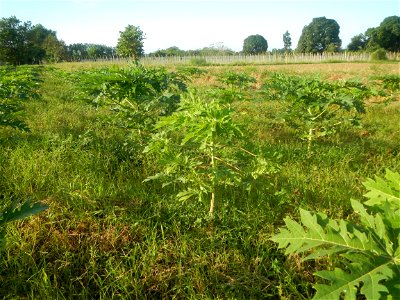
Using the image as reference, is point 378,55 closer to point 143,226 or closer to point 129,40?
point 129,40

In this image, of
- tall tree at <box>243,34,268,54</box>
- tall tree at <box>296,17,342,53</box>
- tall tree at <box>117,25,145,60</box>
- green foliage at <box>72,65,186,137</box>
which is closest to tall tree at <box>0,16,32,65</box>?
tall tree at <box>117,25,145,60</box>

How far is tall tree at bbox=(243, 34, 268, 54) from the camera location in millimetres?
105938

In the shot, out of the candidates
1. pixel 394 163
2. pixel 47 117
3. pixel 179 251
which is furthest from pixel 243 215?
pixel 47 117

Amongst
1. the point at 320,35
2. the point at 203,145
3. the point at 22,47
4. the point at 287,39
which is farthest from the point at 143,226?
the point at 287,39

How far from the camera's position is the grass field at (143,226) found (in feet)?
6.65

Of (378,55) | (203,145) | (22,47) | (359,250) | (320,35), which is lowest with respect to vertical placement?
(359,250)

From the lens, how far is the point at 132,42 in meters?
41.8

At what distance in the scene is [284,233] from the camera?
1.49m

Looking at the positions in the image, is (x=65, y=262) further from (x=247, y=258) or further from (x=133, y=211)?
(x=247, y=258)

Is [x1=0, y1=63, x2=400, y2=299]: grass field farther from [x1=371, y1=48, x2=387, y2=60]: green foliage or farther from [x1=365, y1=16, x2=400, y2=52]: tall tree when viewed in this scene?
[x1=365, y1=16, x2=400, y2=52]: tall tree

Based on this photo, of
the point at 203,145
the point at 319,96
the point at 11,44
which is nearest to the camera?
the point at 203,145

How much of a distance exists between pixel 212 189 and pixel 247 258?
0.65 metres

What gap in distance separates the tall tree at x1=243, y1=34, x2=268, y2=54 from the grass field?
356 feet

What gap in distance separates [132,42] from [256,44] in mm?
75679
